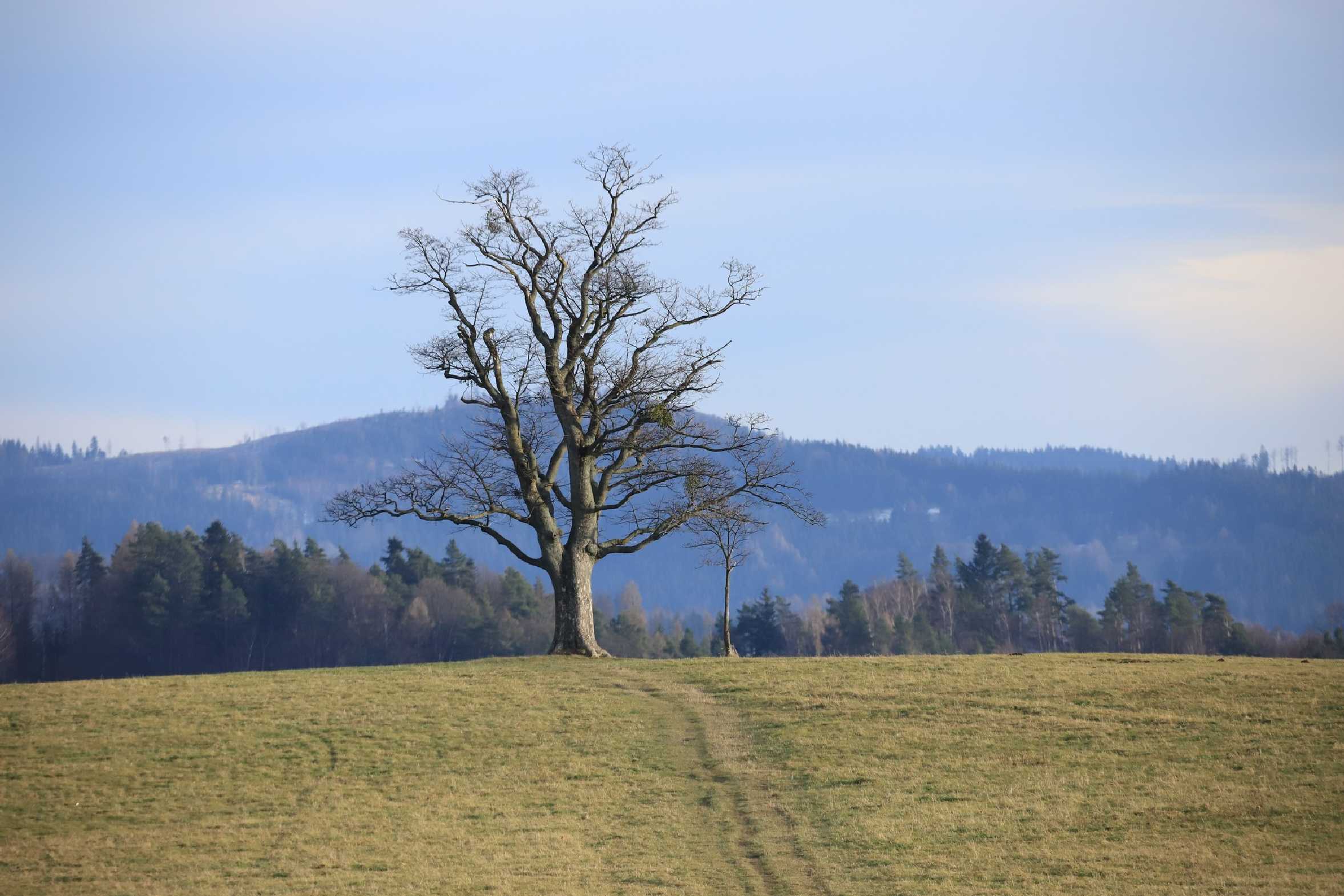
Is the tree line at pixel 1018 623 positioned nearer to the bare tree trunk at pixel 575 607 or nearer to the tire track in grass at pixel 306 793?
the bare tree trunk at pixel 575 607

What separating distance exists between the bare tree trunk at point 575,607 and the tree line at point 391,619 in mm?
58459

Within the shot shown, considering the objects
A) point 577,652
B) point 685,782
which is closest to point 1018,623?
point 577,652

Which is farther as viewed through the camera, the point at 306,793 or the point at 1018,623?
the point at 1018,623

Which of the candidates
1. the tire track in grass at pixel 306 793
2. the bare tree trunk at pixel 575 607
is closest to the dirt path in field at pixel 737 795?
the bare tree trunk at pixel 575 607

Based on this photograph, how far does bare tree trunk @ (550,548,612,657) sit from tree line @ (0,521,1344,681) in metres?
58.5

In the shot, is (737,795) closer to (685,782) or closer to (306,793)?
(685,782)

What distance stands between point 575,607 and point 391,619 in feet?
279

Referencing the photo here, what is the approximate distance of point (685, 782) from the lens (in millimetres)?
24312

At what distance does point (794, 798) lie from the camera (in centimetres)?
2311

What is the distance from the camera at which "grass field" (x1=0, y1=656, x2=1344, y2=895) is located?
63.6ft

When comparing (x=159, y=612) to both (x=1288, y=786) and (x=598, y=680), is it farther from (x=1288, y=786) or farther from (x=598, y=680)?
(x=1288, y=786)

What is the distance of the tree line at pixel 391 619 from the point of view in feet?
343

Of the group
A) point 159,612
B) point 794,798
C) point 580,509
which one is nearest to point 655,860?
point 794,798

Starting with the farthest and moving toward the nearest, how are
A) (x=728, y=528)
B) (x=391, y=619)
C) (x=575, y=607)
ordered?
(x=391, y=619), (x=728, y=528), (x=575, y=607)
